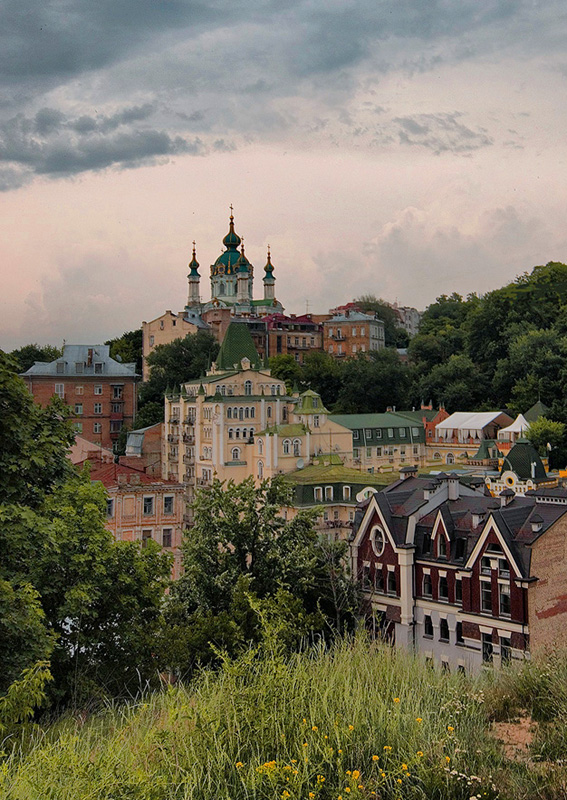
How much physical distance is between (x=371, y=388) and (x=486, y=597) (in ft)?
213

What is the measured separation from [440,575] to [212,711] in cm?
1811

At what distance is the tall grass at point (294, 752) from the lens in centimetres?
762

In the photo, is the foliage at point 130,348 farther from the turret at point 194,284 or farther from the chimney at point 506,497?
the chimney at point 506,497

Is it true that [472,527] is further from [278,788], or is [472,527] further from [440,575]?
[278,788]

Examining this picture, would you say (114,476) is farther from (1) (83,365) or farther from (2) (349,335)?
(2) (349,335)

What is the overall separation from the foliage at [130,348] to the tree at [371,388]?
27.7 meters

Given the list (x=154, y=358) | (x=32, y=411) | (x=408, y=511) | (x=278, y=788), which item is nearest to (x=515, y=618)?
(x=408, y=511)

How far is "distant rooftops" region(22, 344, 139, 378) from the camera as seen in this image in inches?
3231

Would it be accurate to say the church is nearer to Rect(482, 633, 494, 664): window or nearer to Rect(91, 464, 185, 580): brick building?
Rect(91, 464, 185, 580): brick building

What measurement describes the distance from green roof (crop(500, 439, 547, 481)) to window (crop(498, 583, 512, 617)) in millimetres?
38158

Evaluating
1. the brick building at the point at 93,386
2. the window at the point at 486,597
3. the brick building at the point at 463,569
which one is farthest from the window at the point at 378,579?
the brick building at the point at 93,386

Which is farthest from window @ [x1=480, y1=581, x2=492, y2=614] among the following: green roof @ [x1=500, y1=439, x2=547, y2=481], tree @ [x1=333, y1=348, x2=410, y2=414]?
tree @ [x1=333, y1=348, x2=410, y2=414]

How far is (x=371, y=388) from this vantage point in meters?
88.6

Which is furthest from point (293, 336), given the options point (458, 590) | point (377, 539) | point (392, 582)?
point (458, 590)
